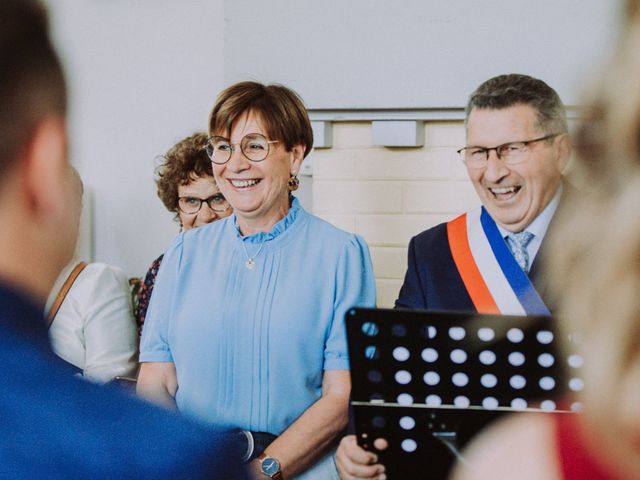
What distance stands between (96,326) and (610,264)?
2371 mm

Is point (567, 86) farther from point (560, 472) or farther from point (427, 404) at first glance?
point (560, 472)

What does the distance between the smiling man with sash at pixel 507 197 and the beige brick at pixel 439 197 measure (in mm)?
827

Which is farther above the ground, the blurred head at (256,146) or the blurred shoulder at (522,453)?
the blurred head at (256,146)

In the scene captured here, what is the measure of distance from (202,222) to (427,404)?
1.84m

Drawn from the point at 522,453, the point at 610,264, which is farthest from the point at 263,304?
the point at 610,264

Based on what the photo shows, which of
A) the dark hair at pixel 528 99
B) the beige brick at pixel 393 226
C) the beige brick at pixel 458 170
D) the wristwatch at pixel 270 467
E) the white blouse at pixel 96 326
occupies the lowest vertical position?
the wristwatch at pixel 270 467

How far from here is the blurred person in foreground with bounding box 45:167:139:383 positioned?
2.93 m

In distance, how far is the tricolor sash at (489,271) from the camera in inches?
93.4


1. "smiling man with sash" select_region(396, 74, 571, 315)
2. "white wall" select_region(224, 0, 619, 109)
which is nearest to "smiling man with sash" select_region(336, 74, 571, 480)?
"smiling man with sash" select_region(396, 74, 571, 315)

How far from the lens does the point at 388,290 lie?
346cm

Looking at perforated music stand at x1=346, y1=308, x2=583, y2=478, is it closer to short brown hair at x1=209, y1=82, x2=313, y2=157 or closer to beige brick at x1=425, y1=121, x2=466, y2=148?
short brown hair at x1=209, y1=82, x2=313, y2=157

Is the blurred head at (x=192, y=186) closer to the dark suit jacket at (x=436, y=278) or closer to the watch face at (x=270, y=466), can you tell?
the dark suit jacket at (x=436, y=278)

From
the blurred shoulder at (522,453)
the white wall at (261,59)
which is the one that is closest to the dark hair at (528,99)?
the white wall at (261,59)

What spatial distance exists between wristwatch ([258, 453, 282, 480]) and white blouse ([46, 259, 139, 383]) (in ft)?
2.47
